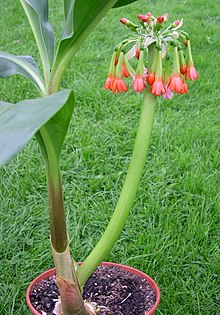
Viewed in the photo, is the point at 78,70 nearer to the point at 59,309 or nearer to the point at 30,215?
the point at 30,215

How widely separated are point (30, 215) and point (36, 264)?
0.25 meters

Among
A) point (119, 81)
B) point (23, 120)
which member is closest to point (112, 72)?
point (119, 81)

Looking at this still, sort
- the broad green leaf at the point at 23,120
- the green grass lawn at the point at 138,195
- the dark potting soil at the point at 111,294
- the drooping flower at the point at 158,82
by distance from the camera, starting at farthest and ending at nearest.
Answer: the green grass lawn at the point at 138,195, the dark potting soil at the point at 111,294, the drooping flower at the point at 158,82, the broad green leaf at the point at 23,120

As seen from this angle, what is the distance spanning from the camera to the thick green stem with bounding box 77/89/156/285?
1069 millimetres

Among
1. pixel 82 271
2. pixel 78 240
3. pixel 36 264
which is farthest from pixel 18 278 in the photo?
pixel 82 271

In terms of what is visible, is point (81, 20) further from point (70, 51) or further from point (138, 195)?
point (138, 195)

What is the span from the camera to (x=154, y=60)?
3.30ft

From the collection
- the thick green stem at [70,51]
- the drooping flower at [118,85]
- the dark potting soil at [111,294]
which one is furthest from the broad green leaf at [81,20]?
the dark potting soil at [111,294]

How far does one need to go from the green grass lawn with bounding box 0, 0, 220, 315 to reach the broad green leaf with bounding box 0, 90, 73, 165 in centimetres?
100

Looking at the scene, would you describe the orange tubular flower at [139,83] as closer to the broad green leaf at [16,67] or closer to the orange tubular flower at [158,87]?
→ the orange tubular flower at [158,87]

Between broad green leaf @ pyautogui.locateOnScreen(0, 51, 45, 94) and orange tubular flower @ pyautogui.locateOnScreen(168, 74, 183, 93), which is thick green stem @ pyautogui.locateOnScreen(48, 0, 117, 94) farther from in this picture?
orange tubular flower @ pyautogui.locateOnScreen(168, 74, 183, 93)

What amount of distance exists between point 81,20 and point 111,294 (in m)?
0.67

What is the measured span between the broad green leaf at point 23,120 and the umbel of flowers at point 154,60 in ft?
1.02

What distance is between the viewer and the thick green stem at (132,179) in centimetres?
107
